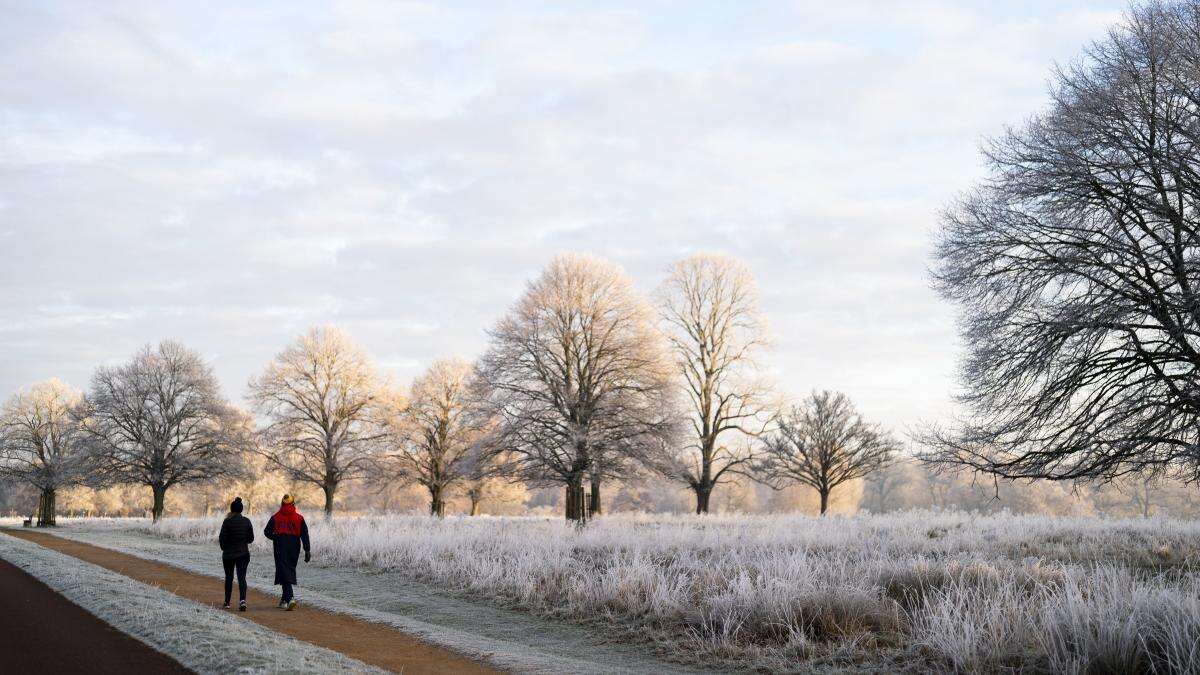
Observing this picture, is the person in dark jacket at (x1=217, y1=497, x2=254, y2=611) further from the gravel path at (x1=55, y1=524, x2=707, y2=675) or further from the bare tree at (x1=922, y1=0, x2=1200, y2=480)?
the bare tree at (x1=922, y1=0, x2=1200, y2=480)

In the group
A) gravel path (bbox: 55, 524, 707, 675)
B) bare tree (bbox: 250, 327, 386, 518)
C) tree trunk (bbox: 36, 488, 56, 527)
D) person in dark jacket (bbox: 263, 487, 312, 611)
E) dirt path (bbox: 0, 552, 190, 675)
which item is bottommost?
tree trunk (bbox: 36, 488, 56, 527)

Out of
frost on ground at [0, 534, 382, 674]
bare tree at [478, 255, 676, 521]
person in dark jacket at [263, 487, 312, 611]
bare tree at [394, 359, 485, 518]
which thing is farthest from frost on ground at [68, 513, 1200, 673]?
bare tree at [394, 359, 485, 518]

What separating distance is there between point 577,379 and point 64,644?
22.7 meters

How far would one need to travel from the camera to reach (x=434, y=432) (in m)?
48.1

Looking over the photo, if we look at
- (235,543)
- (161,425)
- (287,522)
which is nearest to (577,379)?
(287,522)

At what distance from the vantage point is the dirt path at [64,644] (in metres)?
8.34

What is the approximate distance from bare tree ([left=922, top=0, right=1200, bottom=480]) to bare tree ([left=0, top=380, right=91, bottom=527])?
48058 millimetres

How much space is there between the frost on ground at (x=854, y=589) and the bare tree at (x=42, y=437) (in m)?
35.9

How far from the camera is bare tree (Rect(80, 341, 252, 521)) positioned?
43656 mm

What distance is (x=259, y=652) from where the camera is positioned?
27.7 ft

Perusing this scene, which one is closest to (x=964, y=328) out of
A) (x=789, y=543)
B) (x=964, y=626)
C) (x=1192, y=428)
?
(x=1192, y=428)

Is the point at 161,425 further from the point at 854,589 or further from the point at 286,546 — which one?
the point at 854,589

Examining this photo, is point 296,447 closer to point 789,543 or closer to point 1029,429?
point 789,543

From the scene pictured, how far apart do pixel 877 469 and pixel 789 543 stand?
23.2 m
